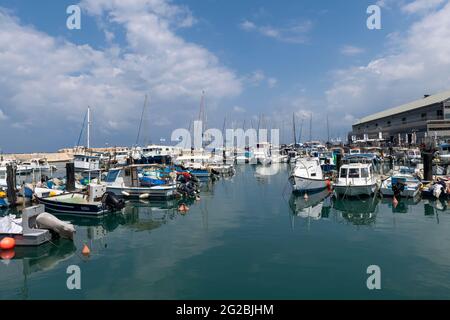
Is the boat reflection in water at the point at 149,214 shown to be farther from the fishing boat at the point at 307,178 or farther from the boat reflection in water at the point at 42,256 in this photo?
the fishing boat at the point at 307,178

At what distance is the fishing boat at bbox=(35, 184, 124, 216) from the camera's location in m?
25.7

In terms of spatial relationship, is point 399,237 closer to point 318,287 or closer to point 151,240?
point 318,287

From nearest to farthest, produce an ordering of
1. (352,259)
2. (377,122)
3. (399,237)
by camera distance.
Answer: (352,259) < (399,237) < (377,122)

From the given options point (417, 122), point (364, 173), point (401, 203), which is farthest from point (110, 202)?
point (417, 122)

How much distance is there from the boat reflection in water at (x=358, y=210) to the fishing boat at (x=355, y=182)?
869 millimetres

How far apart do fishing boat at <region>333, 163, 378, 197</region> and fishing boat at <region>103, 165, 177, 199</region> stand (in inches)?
674

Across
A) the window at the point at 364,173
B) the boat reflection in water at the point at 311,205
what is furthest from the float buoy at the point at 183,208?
the window at the point at 364,173

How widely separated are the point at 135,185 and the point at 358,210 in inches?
885

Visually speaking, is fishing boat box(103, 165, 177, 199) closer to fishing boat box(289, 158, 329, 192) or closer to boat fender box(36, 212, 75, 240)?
fishing boat box(289, 158, 329, 192)

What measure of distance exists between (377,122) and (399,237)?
82.9m

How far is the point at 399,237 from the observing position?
1916cm

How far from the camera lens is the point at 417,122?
72.3 m

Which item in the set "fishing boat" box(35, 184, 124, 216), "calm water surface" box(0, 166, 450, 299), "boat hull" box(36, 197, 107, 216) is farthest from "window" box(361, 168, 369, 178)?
"boat hull" box(36, 197, 107, 216)
